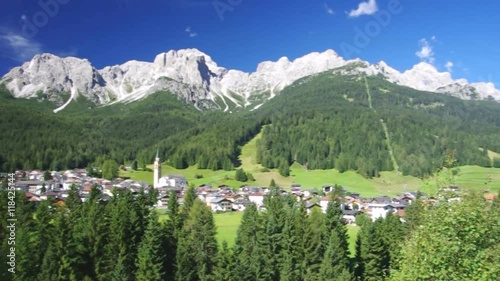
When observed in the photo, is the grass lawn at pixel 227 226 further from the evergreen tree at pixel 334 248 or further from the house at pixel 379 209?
the house at pixel 379 209

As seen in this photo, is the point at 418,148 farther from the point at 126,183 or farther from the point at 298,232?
the point at 298,232

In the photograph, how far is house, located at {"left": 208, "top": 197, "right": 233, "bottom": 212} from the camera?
352 ft

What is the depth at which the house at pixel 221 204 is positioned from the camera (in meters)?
107

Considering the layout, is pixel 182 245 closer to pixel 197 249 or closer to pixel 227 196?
pixel 197 249

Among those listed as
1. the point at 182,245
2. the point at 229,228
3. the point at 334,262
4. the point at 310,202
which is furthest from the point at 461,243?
the point at 310,202

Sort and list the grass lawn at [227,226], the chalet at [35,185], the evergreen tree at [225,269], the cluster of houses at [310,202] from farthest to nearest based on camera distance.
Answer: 1. the chalet at [35,185]
2. the cluster of houses at [310,202]
3. the grass lawn at [227,226]
4. the evergreen tree at [225,269]

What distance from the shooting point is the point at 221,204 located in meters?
109

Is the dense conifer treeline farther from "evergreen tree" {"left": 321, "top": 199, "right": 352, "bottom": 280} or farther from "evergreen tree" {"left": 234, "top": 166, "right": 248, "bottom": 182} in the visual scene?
"evergreen tree" {"left": 234, "top": 166, "right": 248, "bottom": 182}

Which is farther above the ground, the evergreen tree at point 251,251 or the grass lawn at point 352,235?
the evergreen tree at point 251,251

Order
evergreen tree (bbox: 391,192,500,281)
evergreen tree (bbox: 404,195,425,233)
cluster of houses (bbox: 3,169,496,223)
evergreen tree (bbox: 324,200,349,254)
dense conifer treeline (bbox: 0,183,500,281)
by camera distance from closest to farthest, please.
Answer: evergreen tree (bbox: 391,192,500,281) → evergreen tree (bbox: 404,195,425,233) → dense conifer treeline (bbox: 0,183,500,281) → evergreen tree (bbox: 324,200,349,254) → cluster of houses (bbox: 3,169,496,223)

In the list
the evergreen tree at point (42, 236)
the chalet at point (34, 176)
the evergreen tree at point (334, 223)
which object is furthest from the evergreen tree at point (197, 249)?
the chalet at point (34, 176)

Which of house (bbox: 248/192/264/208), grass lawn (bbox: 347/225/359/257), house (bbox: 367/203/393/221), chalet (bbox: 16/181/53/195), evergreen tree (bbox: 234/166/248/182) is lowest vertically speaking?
grass lawn (bbox: 347/225/359/257)

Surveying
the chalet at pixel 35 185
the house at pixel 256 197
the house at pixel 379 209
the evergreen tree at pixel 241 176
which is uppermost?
the evergreen tree at pixel 241 176

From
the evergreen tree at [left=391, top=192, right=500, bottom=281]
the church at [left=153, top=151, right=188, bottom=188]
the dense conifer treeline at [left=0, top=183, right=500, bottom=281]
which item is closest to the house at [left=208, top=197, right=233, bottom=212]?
the church at [left=153, top=151, right=188, bottom=188]
